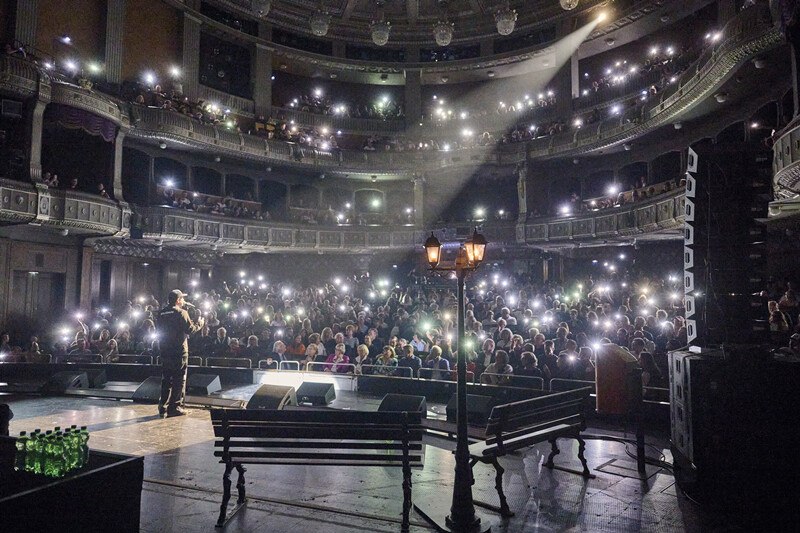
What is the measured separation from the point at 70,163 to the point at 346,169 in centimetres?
1352

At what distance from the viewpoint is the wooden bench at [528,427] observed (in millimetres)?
5316

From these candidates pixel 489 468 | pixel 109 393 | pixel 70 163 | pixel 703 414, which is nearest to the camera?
pixel 703 414

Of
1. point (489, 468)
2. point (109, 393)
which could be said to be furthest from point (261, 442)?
point (109, 393)

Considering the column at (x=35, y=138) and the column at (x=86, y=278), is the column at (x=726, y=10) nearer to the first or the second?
the column at (x=35, y=138)

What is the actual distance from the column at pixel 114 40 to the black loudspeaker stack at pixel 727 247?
23.8 m

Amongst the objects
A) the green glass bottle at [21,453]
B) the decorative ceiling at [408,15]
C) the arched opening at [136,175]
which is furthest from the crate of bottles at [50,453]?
the decorative ceiling at [408,15]

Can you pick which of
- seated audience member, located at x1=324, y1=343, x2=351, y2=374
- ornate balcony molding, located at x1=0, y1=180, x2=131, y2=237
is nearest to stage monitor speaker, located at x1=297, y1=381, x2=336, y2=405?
seated audience member, located at x1=324, y1=343, x2=351, y2=374

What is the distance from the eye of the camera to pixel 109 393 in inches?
437

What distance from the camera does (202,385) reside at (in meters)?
10.9

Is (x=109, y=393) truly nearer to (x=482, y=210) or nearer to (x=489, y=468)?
(x=489, y=468)

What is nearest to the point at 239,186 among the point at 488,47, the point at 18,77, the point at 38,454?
the point at 18,77

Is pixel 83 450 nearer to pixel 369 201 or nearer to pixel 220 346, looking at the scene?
pixel 220 346

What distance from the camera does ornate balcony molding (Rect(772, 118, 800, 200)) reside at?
788 cm

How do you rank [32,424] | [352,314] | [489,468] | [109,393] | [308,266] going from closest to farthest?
[489,468]
[32,424]
[109,393]
[352,314]
[308,266]
